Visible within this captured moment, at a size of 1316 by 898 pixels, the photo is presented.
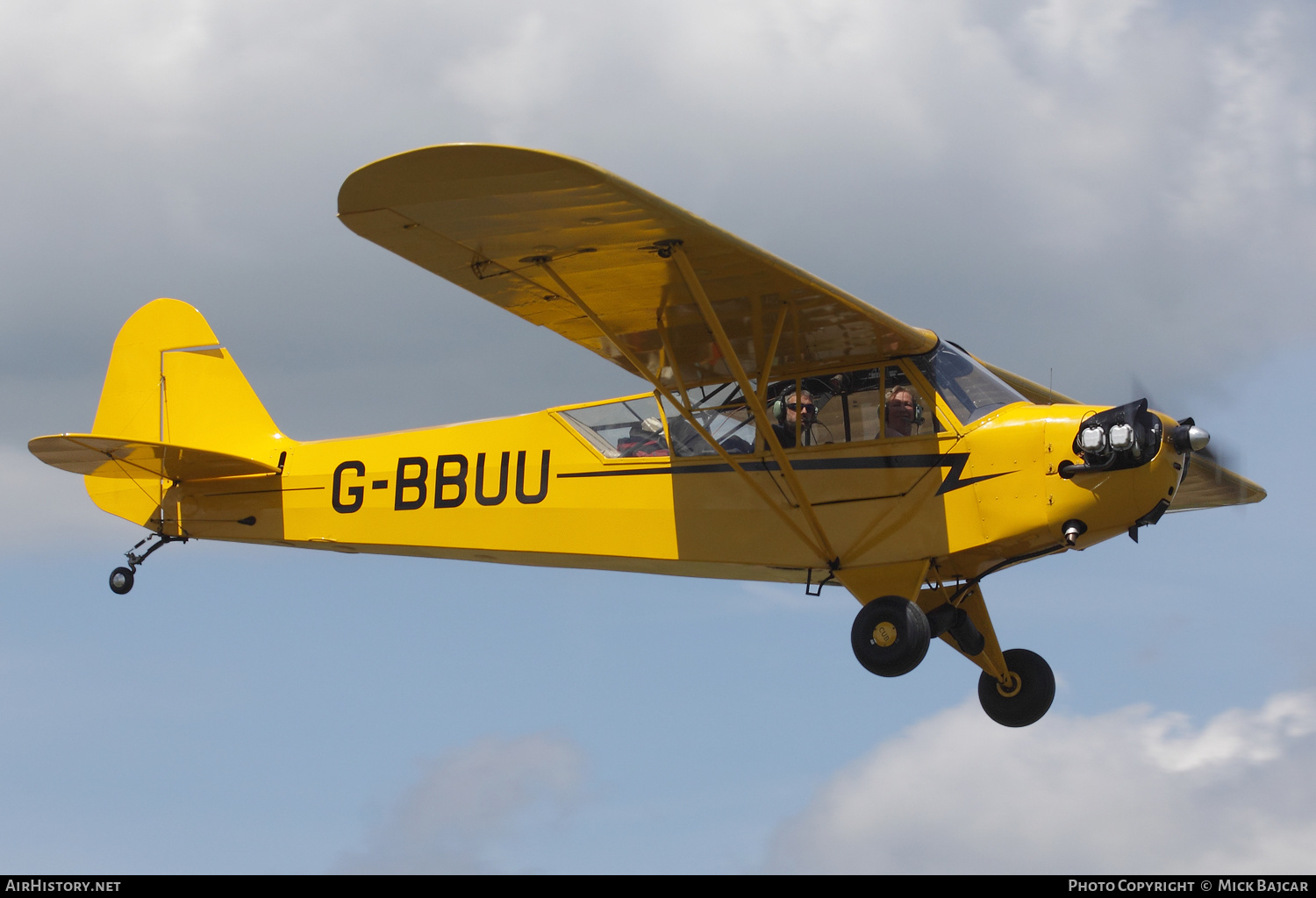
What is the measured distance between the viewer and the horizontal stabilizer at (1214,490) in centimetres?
1319

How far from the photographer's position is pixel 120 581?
13539 mm

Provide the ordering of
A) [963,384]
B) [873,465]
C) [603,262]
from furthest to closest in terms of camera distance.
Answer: [963,384]
[873,465]
[603,262]

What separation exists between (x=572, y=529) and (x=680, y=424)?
1213 millimetres

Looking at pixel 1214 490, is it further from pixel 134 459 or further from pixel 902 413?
pixel 134 459

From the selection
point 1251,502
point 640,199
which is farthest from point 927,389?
point 1251,502

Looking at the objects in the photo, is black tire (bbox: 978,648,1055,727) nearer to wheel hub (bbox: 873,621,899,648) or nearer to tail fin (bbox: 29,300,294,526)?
wheel hub (bbox: 873,621,899,648)

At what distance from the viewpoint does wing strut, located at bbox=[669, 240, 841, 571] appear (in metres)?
10.2

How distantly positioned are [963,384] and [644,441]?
248 centimetres

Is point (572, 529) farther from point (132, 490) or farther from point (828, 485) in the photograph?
point (132, 490)

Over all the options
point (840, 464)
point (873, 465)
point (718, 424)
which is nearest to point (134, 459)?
point (718, 424)

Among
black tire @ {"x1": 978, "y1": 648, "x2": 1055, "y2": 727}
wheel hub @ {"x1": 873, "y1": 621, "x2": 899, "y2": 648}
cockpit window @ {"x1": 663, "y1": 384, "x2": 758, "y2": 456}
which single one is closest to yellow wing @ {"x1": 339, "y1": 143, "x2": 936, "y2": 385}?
cockpit window @ {"x1": 663, "y1": 384, "x2": 758, "y2": 456}

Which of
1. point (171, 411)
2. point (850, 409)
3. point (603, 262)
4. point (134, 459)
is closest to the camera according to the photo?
point (603, 262)

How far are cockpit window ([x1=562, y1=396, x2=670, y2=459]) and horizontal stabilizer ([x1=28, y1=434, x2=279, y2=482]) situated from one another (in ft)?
10.4

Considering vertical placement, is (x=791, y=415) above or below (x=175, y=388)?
below
